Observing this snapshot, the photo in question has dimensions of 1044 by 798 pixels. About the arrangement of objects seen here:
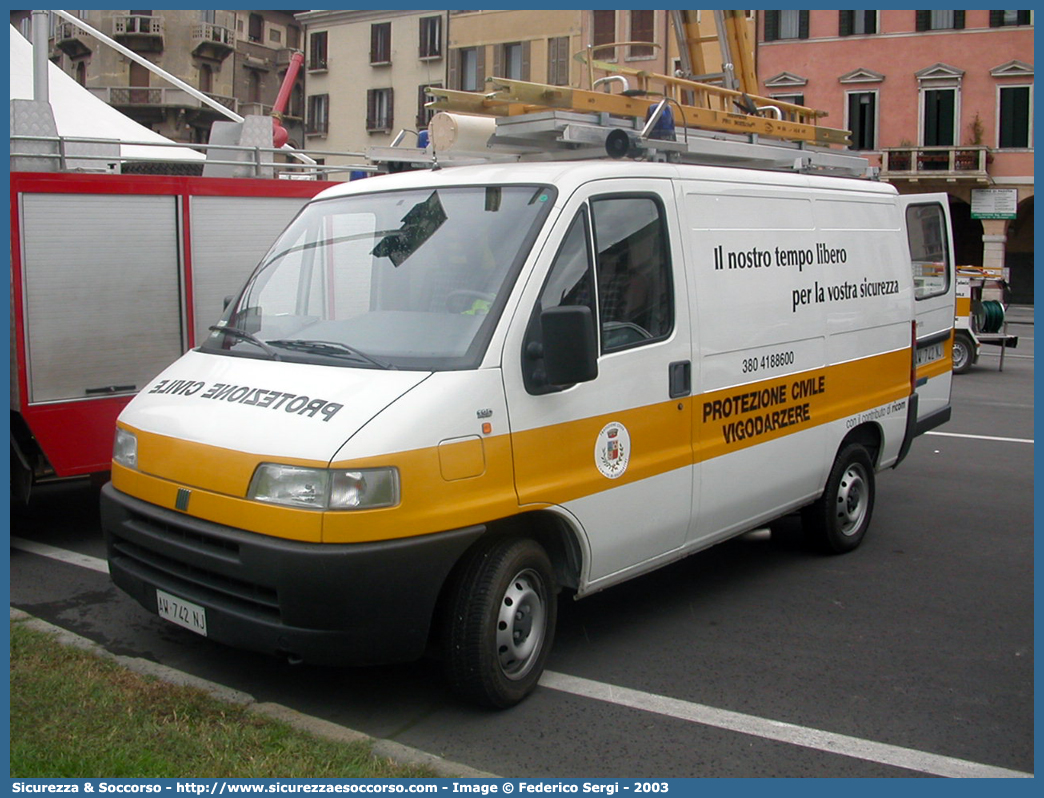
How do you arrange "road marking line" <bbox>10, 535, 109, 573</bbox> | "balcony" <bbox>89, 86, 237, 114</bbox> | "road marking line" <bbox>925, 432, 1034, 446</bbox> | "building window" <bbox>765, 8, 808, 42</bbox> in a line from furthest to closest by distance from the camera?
"balcony" <bbox>89, 86, 237, 114</bbox>, "building window" <bbox>765, 8, 808, 42</bbox>, "road marking line" <bbox>925, 432, 1034, 446</bbox>, "road marking line" <bbox>10, 535, 109, 573</bbox>

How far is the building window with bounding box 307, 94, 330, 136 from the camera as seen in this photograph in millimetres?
51875

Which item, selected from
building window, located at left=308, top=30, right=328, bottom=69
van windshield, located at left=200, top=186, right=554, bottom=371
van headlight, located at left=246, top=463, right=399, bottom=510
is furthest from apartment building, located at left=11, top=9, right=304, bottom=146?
van headlight, located at left=246, top=463, right=399, bottom=510

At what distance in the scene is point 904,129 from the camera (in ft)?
140

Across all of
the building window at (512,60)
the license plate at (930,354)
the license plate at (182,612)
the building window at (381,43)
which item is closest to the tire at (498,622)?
the license plate at (182,612)

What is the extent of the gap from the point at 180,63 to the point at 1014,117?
36.1 m

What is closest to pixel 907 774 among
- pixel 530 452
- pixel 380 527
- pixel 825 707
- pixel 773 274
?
pixel 825 707

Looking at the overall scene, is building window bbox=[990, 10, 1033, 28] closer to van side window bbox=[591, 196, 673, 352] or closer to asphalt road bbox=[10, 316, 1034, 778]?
asphalt road bbox=[10, 316, 1034, 778]

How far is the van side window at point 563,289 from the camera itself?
4559mm

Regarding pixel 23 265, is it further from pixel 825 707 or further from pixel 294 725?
pixel 825 707

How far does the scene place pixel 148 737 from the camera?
4141 millimetres

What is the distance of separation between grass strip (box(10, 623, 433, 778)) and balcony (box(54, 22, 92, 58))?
4969 cm

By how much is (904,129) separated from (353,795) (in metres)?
43.4

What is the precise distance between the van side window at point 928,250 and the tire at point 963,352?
972 centimetres

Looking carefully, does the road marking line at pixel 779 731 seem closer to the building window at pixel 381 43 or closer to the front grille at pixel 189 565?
the front grille at pixel 189 565
